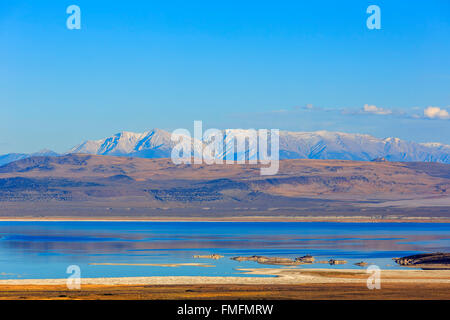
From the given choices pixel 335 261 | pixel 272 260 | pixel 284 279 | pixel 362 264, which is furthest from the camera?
pixel 272 260

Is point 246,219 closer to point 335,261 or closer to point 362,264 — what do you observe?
point 335,261

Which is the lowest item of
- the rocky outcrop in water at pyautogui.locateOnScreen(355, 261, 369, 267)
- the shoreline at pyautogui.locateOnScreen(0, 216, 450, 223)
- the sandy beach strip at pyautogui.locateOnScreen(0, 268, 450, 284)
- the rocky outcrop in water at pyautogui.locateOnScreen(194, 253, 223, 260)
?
the shoreline at pyautogui.locateOnScreen(0, 216, 450, 223)

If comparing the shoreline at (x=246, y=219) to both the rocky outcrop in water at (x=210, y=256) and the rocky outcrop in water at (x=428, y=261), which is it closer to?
the rocky outcrop in water at (x=210, y=256)

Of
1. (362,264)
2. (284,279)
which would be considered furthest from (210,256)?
(284,279)

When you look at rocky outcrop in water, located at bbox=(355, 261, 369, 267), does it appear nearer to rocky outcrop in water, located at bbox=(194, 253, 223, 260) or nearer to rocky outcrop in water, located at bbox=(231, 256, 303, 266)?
rocky outcrop in water, located at bbox=(231, 256, 303, 266)

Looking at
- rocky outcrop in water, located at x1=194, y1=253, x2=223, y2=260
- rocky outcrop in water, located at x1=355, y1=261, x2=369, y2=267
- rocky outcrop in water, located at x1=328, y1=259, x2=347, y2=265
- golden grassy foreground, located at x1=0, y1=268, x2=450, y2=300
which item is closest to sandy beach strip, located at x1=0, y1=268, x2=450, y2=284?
golden grassy foreground, located at x1=0, y1=268, x2=450, y2=300
